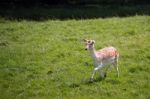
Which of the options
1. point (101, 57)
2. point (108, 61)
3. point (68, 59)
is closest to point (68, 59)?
point (68, 59)

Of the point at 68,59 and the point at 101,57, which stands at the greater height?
the point at 101,57

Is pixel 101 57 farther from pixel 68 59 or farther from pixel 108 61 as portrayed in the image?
pixel 68 59

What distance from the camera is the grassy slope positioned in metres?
12.4

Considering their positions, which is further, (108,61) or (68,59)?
(68,59)

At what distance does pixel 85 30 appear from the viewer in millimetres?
20188

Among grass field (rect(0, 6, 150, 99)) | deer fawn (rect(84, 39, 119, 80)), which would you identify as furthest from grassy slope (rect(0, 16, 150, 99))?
deer fawn (rect(84, 39, 119, 80))

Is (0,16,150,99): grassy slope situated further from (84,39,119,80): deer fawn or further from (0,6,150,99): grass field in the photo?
(84,39,119,80): deer fawn

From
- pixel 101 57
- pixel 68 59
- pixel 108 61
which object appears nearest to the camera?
pixel 101 57

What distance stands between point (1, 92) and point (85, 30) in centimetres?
844

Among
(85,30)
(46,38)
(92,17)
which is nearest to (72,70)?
(46,38)

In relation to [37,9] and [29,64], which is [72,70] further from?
[37,9]

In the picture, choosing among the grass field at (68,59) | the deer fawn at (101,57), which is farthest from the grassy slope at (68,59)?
the deer fawn at (101,57)

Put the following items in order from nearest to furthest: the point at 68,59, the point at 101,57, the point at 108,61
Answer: the point at 101,57 → the point at 108,61 → the point at 68,59

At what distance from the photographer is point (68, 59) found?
1552 cm
